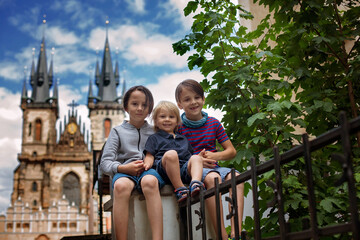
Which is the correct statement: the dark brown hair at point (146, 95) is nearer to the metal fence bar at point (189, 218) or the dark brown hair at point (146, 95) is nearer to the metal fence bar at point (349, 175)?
the metal fence bar at point (189, 218)

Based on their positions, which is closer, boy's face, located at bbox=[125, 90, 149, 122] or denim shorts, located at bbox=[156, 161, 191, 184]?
denim shorts, located at bbox=[156, 161, 191, 184]

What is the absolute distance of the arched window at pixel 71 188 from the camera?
47.7m

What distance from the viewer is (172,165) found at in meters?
2.32

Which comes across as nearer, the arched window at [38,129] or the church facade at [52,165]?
the church facade at [52,165]

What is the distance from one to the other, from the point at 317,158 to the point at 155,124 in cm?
111

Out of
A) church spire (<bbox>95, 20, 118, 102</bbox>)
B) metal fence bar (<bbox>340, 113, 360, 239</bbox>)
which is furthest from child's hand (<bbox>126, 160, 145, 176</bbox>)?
church spire (<bbox>95, 20, 118, 102</bbox>)

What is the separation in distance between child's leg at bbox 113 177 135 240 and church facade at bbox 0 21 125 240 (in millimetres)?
41944

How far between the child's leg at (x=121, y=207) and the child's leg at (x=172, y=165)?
236 mm

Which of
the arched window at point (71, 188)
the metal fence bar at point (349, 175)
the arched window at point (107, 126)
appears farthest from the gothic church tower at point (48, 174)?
the metal fence bar at point (349, 175)

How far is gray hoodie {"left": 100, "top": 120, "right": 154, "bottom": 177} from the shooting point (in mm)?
2557

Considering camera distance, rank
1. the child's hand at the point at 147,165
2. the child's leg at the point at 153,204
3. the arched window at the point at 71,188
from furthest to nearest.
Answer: the arched window at the point at 71,188, the child's hand at the point at 147,165, the child's leg at the point at 153,204

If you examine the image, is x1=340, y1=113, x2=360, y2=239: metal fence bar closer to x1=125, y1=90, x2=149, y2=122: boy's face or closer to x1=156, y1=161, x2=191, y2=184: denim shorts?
x1=156, y1=161, x2=191, y2=184: denim shorts

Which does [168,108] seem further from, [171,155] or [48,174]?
[48,174]

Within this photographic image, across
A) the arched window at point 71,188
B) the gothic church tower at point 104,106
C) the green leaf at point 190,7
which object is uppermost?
the gothic church tower at point 104,106
